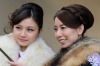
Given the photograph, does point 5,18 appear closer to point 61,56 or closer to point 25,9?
point 25,9

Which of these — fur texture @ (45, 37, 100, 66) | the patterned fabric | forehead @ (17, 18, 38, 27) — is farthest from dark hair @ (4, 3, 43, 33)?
the patterned fabric

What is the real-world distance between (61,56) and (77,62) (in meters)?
0.23

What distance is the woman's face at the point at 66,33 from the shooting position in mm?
2428

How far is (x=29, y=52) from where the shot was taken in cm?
286

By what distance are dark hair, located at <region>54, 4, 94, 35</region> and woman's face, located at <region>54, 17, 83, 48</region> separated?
0.03 m

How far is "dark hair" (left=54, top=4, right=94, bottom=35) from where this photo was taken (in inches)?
95.0

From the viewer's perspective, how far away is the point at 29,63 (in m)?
2.81

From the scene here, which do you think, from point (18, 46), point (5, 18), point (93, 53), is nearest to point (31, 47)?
point (18, 46)

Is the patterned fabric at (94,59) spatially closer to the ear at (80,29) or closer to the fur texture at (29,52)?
the ear at (80,29)

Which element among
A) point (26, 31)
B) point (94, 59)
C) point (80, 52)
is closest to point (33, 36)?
point (26, 31)

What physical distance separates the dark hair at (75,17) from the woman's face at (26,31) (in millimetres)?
407

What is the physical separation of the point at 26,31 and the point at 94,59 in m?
0.74

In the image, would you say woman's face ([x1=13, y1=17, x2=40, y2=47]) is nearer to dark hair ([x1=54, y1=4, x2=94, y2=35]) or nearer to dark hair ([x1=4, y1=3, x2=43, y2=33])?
dark hair ([x1=4, y1=3, x2=43, y2=33])

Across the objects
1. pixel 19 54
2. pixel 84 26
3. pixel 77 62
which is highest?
pixel 84 26
